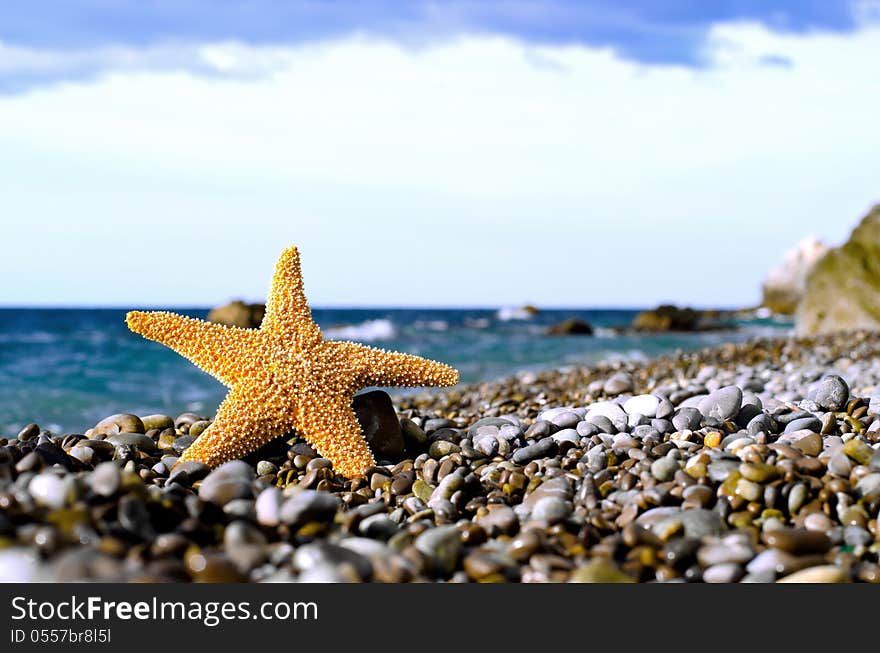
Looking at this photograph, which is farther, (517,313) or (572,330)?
(517,313)

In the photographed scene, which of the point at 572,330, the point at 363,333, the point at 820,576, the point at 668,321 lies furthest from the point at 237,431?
the point at 668,321

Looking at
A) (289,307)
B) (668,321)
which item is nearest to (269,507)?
(289,307)

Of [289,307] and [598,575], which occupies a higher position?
[289,307]

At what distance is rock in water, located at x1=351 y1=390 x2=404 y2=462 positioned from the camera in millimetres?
5020

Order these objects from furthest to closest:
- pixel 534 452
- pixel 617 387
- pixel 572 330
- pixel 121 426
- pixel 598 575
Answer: pixel 572 330 < pixel 617 387 < pixel 121 426 < pixel 534 452 < pixel 598 575

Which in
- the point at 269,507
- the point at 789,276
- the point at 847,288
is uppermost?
the point at 789,276

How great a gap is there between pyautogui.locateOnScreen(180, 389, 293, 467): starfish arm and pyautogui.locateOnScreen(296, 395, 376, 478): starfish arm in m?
0.16

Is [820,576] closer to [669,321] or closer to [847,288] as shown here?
[847,288]

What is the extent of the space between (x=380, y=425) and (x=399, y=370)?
0.37 metres

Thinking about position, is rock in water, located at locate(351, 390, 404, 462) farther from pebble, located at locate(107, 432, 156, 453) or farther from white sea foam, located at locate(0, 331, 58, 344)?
white sea foam, located at locate(0, 331, 58, 344)

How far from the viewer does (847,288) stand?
2045cm

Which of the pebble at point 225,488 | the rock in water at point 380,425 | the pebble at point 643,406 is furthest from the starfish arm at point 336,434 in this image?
the pebble at point 643,406

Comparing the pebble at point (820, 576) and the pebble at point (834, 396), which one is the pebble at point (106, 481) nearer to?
the pebble at point (820, 576)

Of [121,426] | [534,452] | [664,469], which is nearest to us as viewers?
[664,469]
